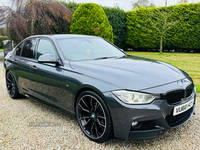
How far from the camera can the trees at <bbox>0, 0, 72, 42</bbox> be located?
43.1 feet

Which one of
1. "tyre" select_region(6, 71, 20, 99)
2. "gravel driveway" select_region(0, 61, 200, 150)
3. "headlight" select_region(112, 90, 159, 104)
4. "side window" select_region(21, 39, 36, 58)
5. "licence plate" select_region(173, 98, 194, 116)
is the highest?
"side window" select_region(21, 39, 36, 58)

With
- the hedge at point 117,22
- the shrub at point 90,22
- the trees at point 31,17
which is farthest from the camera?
the hedge at point 117,22

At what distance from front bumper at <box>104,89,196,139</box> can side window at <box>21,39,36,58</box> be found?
2.38 m

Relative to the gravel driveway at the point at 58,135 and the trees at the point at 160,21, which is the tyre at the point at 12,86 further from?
the trees at the point at 160,21

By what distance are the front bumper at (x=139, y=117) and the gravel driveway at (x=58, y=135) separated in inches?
13.9

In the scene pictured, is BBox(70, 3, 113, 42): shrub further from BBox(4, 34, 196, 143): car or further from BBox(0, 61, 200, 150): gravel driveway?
BBox(0, 61, 200, 150): gravel driveway

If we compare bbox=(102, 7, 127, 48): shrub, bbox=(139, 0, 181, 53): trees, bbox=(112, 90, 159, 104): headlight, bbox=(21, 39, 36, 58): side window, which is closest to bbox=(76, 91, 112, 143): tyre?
bbox=(112, 90, 159, 104): headlight

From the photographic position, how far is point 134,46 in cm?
2166

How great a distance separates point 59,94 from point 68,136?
68 centimetres

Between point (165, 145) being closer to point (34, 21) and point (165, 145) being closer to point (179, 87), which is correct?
point (179, 87)

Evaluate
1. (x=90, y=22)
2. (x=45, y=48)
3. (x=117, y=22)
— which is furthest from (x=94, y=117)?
(x=117, y=22)

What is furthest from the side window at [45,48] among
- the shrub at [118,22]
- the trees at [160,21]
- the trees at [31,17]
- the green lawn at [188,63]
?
the shrub at [118,22]

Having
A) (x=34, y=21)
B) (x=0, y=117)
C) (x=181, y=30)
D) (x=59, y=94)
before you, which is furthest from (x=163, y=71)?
(x=181, y=30)

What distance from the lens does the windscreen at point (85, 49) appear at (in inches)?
137
